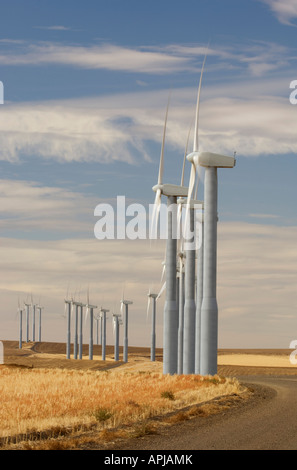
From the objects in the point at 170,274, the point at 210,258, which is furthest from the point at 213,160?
the point at 170,274

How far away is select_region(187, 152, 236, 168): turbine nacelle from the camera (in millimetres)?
49500

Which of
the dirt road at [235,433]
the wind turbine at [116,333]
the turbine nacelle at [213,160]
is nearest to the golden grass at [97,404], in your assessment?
the dirt road at [235,433]

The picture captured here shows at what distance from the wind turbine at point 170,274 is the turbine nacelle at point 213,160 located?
31.3ft

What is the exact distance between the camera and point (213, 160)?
163ft

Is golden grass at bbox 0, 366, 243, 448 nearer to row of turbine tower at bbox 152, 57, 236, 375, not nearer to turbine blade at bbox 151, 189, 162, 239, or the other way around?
row of turbine tower at bbox 152, 57, 236, 375

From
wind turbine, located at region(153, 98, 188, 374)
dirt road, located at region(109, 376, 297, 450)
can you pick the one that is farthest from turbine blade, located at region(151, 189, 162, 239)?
dirt road, located at region(109, 376, 297, 450)

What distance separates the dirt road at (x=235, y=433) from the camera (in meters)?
20.6

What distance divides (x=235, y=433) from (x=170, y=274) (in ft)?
119

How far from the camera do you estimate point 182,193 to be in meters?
62.5

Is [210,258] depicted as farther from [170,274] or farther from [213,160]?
[170,274]
